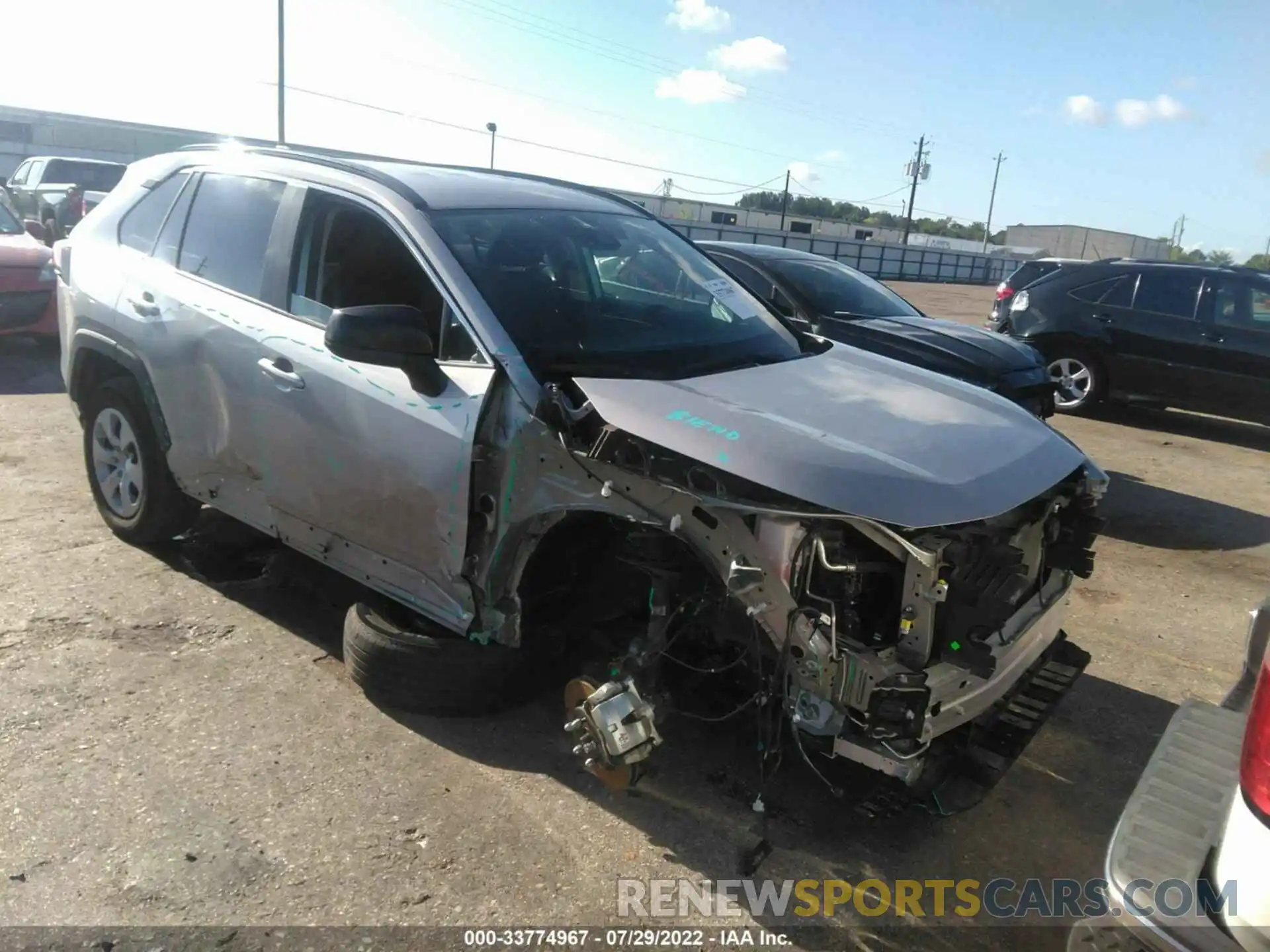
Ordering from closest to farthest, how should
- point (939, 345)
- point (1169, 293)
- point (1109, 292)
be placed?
1. point (939, 345)
2. point (1169, 293)
3. point (1109, 292)

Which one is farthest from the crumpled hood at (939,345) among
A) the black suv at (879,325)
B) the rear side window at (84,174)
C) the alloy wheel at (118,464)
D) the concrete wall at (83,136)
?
the concrete wall at (83,136)

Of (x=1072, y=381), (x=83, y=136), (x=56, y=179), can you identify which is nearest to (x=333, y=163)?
(x=1072, y=381)

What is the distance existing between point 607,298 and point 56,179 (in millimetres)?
20691

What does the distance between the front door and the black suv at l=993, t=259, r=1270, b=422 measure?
24.8ft

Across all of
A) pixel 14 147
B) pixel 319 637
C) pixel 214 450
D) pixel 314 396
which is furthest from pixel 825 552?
pixel 14 147

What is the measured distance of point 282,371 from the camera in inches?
142

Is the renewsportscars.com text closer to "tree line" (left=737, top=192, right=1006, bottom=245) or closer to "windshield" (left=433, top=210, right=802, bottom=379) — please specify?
"windshield" (left=433, top=210, right=802, bottom=379)

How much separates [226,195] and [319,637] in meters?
2.00

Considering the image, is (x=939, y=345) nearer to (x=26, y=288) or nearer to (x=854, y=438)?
(x=854, y=438)

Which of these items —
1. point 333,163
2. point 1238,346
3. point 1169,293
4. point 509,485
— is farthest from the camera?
point 1169,293

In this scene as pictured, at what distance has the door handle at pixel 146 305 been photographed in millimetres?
4270

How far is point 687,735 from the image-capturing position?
3.55m

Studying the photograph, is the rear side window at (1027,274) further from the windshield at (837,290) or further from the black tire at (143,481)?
the black tire at (143,481)

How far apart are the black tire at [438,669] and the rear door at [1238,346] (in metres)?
8.67
